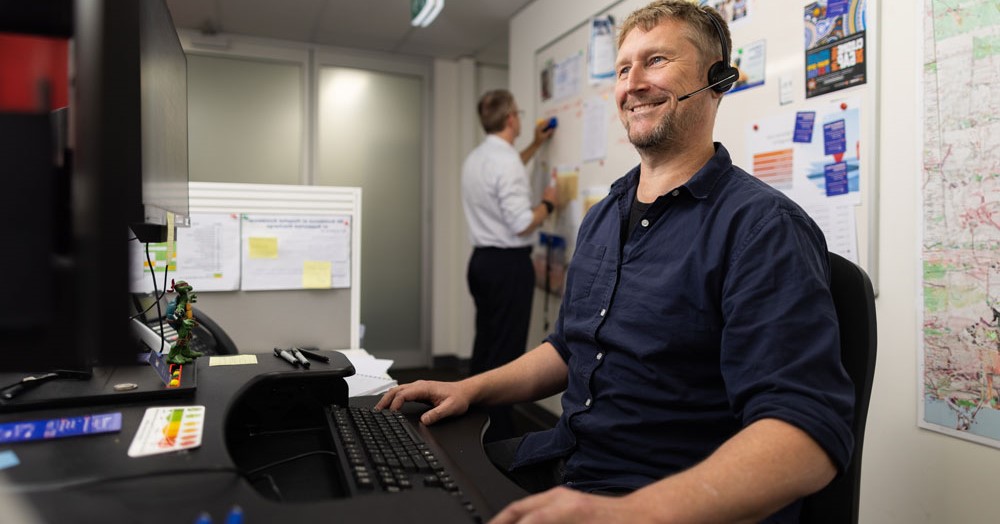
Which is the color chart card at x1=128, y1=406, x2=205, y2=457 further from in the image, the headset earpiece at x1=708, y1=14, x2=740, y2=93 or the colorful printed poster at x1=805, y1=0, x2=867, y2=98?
the colorful printed poster at x1=805, y1=0, x2=867, y2=98

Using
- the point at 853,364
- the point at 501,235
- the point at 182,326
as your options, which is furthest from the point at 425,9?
the point at 853,364

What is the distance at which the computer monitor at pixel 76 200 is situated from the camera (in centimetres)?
51

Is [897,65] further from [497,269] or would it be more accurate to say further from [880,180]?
[497,269]

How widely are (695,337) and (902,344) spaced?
97 centimetres

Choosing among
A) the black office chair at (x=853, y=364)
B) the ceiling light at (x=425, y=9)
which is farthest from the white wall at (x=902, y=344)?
the ceiling light at (x=425, y=9)

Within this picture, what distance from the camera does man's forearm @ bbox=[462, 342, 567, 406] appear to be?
1144 mm

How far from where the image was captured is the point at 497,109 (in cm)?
324

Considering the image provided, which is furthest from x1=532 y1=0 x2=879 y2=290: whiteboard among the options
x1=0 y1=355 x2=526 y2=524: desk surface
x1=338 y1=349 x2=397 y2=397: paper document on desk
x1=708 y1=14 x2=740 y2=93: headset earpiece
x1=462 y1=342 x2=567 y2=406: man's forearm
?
x1=0 y1=355 x2=526 y2=524: desk surface

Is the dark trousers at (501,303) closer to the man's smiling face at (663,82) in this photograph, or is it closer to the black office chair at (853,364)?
the man's smiling face at (663,82)

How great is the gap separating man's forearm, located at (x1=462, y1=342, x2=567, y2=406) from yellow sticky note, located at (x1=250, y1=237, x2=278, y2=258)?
967 mm

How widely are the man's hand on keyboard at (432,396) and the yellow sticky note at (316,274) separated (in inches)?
35.2

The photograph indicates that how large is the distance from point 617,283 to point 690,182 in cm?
21

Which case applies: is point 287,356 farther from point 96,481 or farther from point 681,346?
point 681,346

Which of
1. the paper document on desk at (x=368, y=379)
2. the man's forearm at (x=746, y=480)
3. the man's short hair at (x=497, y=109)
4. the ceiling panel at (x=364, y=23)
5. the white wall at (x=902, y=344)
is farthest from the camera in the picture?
the ceiling panel at (x=364, y=23)
